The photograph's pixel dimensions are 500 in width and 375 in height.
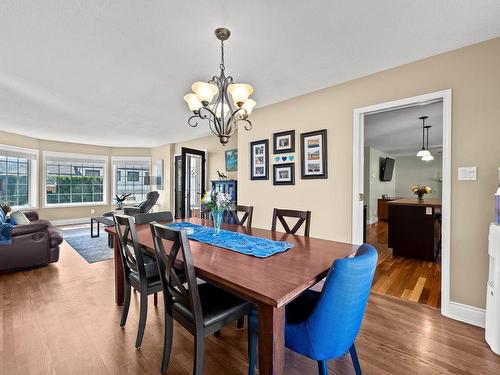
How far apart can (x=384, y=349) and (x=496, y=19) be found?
2.53 meters

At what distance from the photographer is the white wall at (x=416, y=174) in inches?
324

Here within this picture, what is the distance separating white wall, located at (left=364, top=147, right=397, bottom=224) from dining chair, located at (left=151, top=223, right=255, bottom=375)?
6016mm

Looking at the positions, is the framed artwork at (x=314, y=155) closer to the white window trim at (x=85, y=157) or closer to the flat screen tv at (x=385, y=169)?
the flat screen tv at (x=385, y=169)

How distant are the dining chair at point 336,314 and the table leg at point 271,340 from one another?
16 centimetres

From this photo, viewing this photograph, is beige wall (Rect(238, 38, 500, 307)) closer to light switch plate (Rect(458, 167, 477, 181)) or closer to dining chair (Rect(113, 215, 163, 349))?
light switch plate (Rect(458, 167, 477, 181))

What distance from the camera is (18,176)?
5.95m

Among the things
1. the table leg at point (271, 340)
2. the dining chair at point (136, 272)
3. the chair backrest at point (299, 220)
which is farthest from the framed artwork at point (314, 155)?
the table leg at point (271, 340)

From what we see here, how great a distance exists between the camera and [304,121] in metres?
3.22

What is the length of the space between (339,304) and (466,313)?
1867 mm

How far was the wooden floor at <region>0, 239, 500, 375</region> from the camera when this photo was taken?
1559 millimetres

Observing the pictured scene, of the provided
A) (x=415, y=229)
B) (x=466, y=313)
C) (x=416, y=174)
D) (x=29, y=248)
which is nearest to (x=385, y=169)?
(x=416, y=174)

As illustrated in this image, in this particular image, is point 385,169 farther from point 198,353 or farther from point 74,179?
point 74,179

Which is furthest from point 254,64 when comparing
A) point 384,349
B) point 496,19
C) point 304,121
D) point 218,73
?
point 384,349

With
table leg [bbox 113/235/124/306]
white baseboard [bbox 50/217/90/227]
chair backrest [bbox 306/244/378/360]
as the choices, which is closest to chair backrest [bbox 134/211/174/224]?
table leg [bbox 113/235/124/306]
